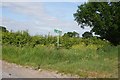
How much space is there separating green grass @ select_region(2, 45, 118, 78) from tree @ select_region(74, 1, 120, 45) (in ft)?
42.6

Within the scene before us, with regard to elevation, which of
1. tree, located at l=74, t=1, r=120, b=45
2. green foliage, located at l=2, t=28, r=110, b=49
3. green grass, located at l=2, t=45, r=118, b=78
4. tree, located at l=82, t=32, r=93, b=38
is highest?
tree, located at l=74, t=1, r=120, b=45

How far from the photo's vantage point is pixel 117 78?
10109 mm

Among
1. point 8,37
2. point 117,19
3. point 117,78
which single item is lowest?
point 117,78

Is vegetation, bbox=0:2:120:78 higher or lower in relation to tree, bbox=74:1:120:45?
lower

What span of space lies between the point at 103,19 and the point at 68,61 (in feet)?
58.3

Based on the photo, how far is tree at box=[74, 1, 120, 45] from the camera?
29.9 meters

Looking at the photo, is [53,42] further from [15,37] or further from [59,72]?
[59,72]

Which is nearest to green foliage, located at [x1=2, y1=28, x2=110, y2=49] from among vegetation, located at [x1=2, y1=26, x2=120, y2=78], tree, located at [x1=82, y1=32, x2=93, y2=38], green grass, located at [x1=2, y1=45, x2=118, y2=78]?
vegetation, located at [x1=2, y1=26, x2=120, y2=78]

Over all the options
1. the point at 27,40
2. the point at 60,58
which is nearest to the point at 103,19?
the point at 27,40

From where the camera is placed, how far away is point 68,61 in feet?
45.9

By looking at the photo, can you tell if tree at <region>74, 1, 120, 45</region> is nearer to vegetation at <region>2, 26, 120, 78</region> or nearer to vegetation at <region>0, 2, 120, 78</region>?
vegetation at <region>0, 2, 120, 78</region>

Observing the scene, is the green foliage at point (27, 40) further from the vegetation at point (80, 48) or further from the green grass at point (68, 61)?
the green grass at point (68, 61)

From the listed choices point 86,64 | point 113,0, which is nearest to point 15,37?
point 113,0

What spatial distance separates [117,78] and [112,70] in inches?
46.5
